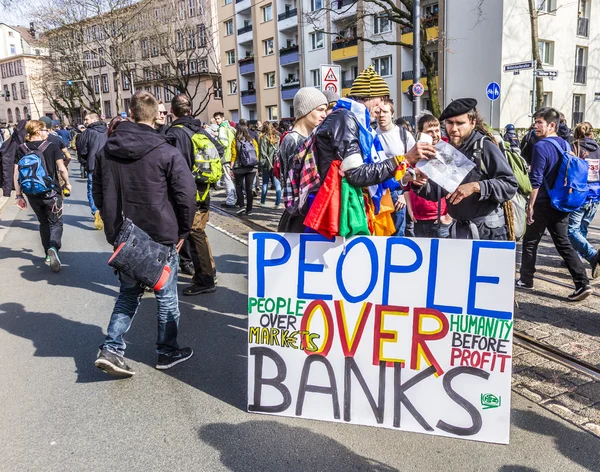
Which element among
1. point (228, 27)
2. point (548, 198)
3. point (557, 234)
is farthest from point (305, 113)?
point (228, 27)

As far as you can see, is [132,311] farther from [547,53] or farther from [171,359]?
[547,53]

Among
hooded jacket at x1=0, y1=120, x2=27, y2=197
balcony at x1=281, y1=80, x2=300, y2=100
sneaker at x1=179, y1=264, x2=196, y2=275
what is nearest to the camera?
sneaker at x1=179, y1=264, x2=196, y2=275

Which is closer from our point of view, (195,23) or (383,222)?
(383,222)

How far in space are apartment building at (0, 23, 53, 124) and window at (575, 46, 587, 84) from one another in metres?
75.2

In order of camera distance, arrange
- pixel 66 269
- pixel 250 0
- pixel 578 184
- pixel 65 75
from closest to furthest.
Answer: pixel 578 184
pixel 66 269
pixel 65 75
pixel 250 0

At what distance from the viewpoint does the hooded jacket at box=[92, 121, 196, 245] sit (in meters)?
3.65

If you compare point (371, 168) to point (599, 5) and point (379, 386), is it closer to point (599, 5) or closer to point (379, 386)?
point (379, 386)

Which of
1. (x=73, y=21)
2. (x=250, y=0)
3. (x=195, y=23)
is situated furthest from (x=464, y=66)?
(x=250, y=0)

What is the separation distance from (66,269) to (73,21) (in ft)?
86.4

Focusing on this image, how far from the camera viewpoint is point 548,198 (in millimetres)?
5328

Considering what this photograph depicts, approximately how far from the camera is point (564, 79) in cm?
2931

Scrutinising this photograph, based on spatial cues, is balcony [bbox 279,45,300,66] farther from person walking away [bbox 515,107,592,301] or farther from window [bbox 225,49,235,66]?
person walking away [bbox 515,107,592,301]

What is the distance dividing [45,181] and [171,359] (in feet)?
13.0

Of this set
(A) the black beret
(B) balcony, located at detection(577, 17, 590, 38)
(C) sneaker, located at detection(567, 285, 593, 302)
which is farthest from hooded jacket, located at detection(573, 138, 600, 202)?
(B) balcony, located at detection(577, 17, 590, 38)
